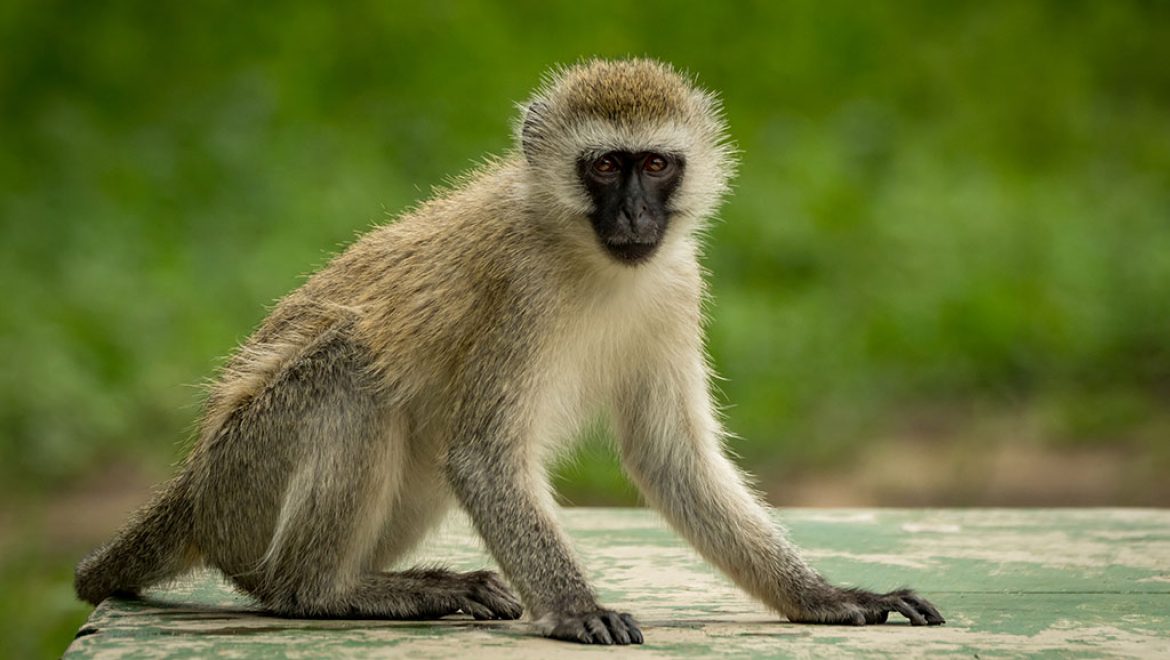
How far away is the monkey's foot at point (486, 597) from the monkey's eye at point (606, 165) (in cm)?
151

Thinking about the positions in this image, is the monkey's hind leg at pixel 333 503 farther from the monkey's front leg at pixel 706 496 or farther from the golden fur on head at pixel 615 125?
the golden fur on head at pixel 615 125

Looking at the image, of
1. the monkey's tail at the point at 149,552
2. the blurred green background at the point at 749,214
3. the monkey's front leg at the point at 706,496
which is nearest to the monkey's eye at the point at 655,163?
the monkey's front leg at the point at 706,496

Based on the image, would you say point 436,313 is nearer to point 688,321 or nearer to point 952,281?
point 688,321

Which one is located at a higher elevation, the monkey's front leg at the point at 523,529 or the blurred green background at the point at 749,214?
the blurred green background at the point at 749,214

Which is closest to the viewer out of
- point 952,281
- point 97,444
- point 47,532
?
point 47,532

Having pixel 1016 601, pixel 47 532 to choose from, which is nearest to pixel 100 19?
pixel 47 532

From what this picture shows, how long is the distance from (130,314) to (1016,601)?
28.7 ft

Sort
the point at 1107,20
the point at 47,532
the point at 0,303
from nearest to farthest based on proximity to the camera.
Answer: the point at 47,532
the point at 0,303
the point at 1107,20

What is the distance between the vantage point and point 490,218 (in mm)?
6457

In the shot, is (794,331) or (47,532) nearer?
(47,532)

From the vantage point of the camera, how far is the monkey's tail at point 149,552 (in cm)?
645

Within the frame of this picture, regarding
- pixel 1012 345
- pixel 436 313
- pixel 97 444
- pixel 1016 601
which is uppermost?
pixel 1012 345

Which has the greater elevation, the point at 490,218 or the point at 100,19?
the point at 100,19

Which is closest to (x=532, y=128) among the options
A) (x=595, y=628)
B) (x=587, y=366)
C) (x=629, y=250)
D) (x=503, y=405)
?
(x=629, y=250)
